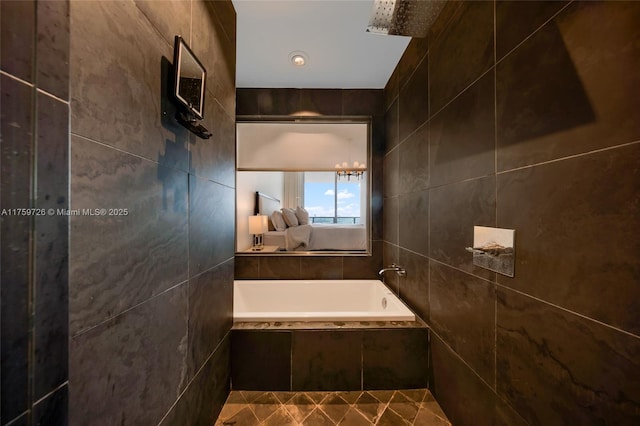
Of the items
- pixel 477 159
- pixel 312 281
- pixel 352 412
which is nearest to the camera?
pixel 477 159

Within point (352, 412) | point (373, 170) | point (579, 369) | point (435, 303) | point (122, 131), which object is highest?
point (373, 170)

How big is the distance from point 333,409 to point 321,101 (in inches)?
103

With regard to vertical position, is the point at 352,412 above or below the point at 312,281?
below

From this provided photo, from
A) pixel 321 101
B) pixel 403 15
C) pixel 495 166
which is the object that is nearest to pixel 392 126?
pixel 321 101

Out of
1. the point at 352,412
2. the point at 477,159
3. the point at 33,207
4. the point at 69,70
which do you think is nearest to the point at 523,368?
the point at 477,159

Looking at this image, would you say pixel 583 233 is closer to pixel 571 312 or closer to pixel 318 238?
pixel 571 312

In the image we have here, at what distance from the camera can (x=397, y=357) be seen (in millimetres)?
1587

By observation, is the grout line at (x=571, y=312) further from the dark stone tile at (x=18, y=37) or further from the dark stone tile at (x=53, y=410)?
the dark stone tile at (x=18, y=37)

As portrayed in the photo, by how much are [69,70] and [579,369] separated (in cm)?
153

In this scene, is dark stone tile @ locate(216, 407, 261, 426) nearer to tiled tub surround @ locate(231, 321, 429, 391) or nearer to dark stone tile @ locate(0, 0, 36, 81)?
tiled tub surround @ locate(231, 321, 429, 391)

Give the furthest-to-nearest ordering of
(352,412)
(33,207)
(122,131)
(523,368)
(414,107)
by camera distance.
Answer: (414,107) → (352,412) → (523,368) → (122,131) → (33,207)

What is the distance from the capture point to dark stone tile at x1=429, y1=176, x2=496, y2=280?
1045mm

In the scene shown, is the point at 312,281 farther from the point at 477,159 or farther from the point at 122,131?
the point at 122,131

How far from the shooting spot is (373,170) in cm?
255
